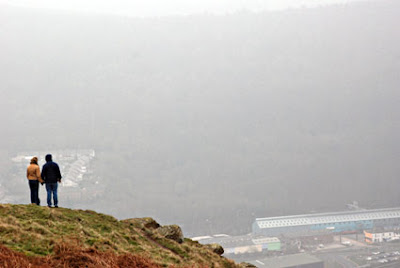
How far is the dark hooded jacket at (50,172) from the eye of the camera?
13.7 meters

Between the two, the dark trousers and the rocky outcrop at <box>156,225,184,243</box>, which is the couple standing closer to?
the dark trousers

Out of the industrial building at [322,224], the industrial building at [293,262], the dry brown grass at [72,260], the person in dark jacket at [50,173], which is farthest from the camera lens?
the industrial building at [322,224]

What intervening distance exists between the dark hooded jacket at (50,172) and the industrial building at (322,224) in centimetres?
5712

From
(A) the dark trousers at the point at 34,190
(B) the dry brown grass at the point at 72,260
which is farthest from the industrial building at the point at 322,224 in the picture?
(B) the dry brown grass at the point at 72,260

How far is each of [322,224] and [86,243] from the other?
229ft

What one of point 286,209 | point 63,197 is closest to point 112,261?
point 63,197

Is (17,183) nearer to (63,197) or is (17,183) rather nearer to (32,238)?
(63,197)

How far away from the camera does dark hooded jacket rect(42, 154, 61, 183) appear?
45.1ft

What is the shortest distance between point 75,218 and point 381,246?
67339 millimetres

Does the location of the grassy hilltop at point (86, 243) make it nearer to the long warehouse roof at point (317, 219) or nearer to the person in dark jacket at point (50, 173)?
the person in dark jacket at point (50, 173)

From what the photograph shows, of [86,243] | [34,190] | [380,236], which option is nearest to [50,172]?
[34,190]

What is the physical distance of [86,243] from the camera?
10859 mm

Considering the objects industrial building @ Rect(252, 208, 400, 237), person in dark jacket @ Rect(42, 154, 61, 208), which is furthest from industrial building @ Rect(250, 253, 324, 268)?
person in dark jacket @ Rect(42, 154, 61, 208)

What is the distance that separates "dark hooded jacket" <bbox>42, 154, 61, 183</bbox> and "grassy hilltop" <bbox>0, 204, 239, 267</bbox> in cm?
94
